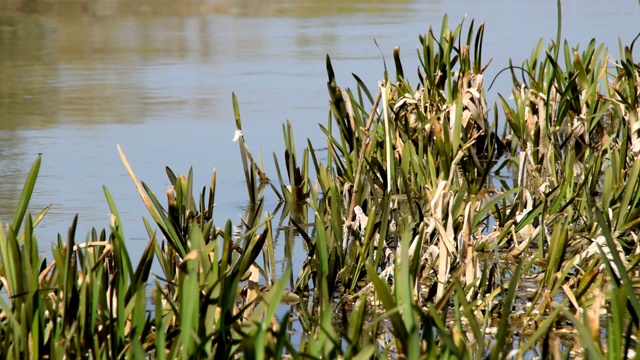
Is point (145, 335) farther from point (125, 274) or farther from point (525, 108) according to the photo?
point (525, 108)

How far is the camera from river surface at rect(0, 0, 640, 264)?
411cm

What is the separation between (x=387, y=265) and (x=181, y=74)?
4656mm

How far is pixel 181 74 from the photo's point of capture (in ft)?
23.4

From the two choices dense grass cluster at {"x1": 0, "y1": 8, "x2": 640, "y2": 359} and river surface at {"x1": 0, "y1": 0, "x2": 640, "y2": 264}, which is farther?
river surface at {"x1": 0, "y1": 0, "x2": 640, "y2": 264}

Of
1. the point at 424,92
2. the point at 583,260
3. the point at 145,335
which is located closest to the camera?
the point at 145,335

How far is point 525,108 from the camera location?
4215 millimetres

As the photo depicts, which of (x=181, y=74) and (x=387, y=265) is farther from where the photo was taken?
(x=181, y=74)

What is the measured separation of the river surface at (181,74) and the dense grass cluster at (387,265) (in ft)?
1.68

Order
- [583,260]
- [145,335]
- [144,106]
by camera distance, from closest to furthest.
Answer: [145,335]
[583,260]
[144,106]

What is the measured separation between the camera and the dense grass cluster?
67.2 inches

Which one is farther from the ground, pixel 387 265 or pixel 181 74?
pixel 181 74

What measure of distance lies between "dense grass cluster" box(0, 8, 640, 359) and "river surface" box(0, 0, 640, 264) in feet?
1.68

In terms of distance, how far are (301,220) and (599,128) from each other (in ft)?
4.62

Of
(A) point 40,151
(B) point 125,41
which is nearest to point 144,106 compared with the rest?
(A) point 40,151
